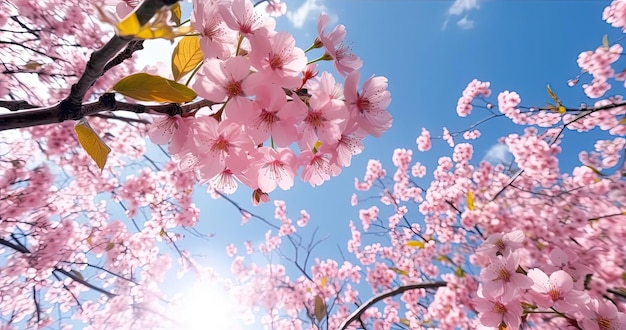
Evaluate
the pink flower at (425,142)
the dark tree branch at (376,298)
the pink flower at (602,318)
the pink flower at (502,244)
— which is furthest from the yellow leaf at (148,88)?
the pink flower at (425,142)

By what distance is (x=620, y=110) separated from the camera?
12.2ft

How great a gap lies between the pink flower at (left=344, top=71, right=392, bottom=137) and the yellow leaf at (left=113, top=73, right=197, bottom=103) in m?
0.45

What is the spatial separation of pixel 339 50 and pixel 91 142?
0.74 m

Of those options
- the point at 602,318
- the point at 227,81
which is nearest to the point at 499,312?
the point at 602,318

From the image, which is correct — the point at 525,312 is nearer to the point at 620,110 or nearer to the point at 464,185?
the point at 620,110

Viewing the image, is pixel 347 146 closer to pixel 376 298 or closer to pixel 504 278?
pixel 504 278

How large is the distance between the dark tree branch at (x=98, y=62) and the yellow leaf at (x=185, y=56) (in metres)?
0.25

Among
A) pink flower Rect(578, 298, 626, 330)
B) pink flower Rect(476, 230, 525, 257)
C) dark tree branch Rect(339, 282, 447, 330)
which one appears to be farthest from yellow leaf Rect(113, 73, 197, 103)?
dark tree branch Rect(339, 282, 447, 330)

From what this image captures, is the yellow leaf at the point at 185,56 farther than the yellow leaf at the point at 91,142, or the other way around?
the yellow leaf at the point at 185,56

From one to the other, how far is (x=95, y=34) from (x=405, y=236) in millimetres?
6450

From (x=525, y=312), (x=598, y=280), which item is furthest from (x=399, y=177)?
(x=525, y=312)

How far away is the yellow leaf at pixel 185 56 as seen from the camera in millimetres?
873

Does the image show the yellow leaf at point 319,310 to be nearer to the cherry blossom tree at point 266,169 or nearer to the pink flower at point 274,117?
the cherry blossom tree at point 266,169

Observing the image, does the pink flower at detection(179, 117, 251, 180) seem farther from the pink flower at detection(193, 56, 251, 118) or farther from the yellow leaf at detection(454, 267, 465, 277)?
the yellow leaf at detection(454, 267, 465, 277)
